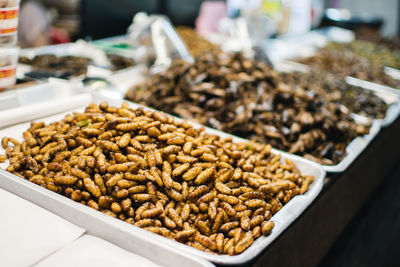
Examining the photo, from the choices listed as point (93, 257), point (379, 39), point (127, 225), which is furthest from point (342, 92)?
point (379, 39)

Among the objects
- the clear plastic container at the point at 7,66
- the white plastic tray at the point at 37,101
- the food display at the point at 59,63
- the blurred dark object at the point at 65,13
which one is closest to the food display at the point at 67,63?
the food display at the point at 59,63

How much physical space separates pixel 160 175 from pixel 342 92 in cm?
206

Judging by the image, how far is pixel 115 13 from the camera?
14.0 feet

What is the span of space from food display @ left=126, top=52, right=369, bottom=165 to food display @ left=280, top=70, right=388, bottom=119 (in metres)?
0.20

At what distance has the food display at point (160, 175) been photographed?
1208 mm

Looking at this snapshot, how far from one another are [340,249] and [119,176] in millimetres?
1408

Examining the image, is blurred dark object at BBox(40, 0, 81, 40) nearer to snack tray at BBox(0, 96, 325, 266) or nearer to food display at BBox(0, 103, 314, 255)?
food display at BBox(0, 103, 314, 255)

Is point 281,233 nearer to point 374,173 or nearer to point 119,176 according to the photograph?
point 119,176

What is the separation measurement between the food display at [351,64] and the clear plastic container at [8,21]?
2894mm

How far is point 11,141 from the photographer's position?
1589 millimetres

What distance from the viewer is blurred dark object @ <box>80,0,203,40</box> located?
399 cm

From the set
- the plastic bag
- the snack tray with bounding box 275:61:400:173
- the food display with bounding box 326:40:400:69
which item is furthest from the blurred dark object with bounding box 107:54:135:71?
the food display with bounding box 326:40:400:69

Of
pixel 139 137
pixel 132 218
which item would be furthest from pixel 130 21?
pixel 132 218

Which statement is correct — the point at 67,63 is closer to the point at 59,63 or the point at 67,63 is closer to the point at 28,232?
the point at 59,63
